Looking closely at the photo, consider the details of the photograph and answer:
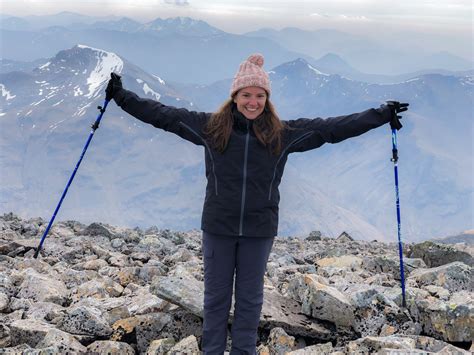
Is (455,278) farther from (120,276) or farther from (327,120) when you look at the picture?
(120,276)

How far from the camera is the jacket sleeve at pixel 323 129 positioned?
6.46m

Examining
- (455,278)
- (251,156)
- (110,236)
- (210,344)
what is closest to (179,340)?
(210,344)

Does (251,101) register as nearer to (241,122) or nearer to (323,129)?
(241,122)

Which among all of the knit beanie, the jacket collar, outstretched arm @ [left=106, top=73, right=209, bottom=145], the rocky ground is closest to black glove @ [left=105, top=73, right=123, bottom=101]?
outstretched arm @ [left=106, top=73, right=209, bottom=145]

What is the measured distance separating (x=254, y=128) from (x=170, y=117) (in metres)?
1.15

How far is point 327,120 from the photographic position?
265 inches

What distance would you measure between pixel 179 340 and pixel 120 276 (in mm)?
3841

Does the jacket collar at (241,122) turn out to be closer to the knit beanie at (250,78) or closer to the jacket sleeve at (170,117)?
the knit beanie at (250,78)

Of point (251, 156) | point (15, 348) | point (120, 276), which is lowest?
point (15, 348)

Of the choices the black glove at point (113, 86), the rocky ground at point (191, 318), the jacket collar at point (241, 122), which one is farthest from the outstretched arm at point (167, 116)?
the rocky ground at point (191, 318)

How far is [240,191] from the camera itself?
19.4 ft

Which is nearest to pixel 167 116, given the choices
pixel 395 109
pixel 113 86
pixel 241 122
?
pixel 241 122

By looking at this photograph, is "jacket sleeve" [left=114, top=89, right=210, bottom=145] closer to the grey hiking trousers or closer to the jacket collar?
the jacket collar

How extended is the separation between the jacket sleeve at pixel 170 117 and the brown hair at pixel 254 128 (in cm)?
19
